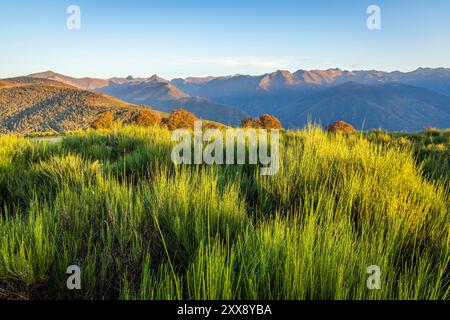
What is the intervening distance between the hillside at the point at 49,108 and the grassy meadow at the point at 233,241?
187ft

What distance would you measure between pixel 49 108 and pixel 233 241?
8234 cm

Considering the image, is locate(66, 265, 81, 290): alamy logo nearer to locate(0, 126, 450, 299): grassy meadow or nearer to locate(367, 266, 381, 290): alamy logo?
locate(0, 126, 450, 299): grassy meadow

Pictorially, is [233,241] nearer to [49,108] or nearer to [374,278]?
[374,278]

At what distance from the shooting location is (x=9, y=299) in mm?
1892

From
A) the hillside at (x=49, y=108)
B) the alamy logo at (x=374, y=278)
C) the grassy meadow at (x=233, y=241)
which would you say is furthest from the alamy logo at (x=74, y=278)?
the hillside at (x=49, y=108)

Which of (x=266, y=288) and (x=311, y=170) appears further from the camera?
(x=311, y=170)

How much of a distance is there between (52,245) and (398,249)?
2.54 metres

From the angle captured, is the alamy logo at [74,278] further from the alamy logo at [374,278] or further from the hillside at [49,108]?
the hillside at [49,108]

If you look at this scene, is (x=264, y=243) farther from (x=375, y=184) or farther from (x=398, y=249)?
(x=375, y=184)

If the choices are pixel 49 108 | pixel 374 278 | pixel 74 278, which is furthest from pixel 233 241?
pixel 49 108

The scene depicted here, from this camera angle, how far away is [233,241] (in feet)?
6.69

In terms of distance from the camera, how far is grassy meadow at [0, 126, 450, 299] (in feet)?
5.63
